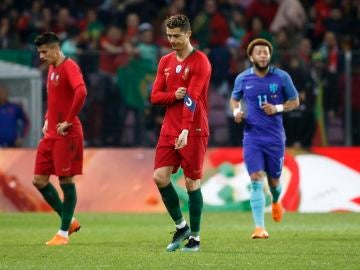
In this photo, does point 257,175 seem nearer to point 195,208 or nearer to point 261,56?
point 261,56

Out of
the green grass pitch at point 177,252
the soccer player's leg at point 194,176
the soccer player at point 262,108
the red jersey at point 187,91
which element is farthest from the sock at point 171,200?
the soccer player at point 262,108

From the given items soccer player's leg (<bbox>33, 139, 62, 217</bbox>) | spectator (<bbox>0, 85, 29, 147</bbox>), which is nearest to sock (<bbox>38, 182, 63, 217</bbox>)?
soccer player's leg (<bbox>33, 139, 62, 217</bbox>)

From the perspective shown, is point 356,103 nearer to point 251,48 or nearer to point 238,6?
point 238,6

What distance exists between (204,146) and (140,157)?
8130 mm

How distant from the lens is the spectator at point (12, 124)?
76.6ft

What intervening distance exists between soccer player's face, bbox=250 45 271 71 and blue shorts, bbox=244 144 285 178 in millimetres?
1016

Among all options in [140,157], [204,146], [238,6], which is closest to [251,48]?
[204,146]

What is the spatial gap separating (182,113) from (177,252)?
1466 millimetres

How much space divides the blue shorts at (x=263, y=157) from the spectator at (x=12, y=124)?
8383 mm

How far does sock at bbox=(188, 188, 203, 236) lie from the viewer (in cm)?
1336

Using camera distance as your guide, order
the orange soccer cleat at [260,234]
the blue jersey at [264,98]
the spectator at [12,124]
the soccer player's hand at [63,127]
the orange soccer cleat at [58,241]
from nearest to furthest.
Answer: the orange soccer cleat at [58,241] → the soccer player's hand at [63,127] → the orange soccer cleat at [260,234] → the blue jersey at [264,98] → the spectator at [12,124]

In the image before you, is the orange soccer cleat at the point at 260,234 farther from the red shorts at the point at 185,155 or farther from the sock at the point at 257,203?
the red shorts at the point at 185,155

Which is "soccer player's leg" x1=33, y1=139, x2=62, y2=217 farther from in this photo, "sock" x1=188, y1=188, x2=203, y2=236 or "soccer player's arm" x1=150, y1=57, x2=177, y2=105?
"sock" x1=188, y1=188, x2=203, y2=236

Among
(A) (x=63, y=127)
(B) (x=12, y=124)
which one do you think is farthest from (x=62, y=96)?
(B) (x=12, y=124)
